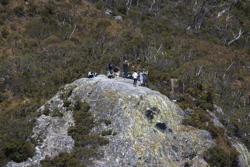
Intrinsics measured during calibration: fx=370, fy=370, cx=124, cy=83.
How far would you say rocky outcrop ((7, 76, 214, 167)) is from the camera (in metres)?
18.4

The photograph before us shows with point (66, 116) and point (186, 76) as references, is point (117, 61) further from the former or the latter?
point (66, 116)

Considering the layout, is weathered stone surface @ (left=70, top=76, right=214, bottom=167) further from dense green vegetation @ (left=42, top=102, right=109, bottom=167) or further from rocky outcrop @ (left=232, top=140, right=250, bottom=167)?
rocky outcrop @ (left=232, top=140, right=250, bottom=167)

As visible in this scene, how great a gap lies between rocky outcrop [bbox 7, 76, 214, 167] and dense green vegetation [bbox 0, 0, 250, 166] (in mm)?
859

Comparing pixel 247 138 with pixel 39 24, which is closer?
pixel 247 138

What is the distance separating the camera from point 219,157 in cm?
2025

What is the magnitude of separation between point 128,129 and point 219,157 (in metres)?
5.30

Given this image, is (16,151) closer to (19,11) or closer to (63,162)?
(63,162)

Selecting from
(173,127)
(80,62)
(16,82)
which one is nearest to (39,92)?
(16,82)

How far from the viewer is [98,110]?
70.2ft

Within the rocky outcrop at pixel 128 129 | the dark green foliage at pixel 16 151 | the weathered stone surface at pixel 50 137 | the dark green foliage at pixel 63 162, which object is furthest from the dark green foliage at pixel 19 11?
the dark green foliage at pixel 63 162

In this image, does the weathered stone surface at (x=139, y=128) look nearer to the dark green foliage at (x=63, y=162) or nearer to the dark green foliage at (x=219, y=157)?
the dark green foliage at (x=219, y=157)

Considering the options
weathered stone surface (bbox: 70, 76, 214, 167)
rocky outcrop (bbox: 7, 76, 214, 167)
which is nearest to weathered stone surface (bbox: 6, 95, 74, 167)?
rocky outcrop (bbox: 7, 76, 214, 167)

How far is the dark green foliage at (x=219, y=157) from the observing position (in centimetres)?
2014

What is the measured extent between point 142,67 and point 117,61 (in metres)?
2.56
